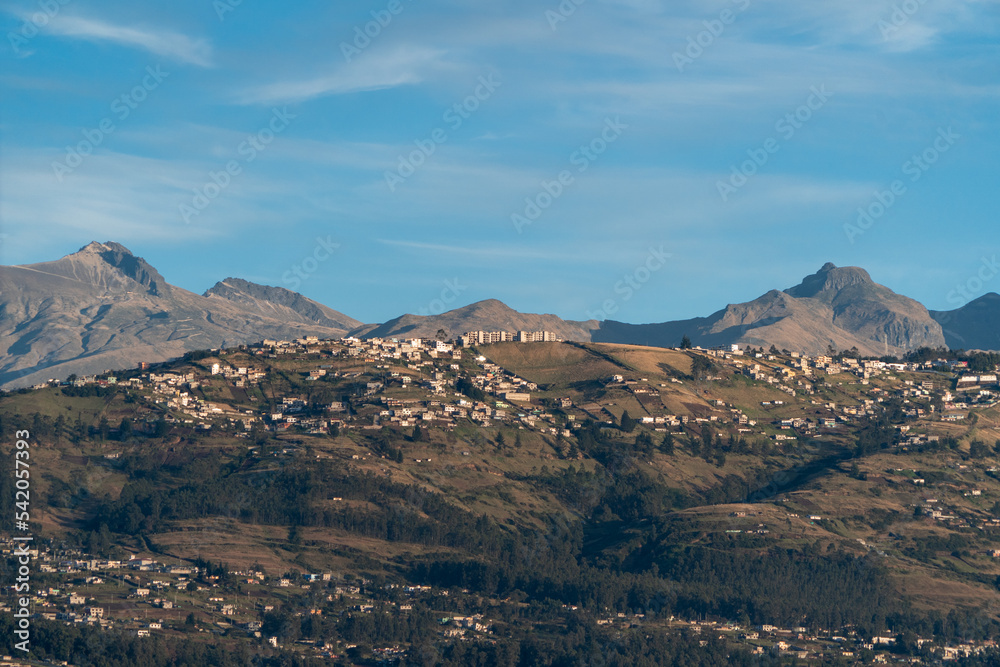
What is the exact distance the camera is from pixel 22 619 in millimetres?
169625

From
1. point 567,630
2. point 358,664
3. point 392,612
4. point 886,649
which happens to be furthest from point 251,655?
point 886,649

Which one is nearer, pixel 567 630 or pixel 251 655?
pixel 251 655

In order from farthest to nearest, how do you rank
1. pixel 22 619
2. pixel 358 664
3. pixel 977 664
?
pixel 977 664 < pixel 358 664 < pixel 22 619

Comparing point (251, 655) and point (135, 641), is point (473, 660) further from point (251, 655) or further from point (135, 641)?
point (135, 641)

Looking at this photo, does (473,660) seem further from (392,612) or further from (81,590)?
(81,590)

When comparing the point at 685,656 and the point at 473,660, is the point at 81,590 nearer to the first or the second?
the point at 473,660

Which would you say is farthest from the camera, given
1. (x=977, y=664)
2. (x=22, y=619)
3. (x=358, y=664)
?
(x=977, y=664)

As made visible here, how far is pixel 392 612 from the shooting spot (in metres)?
198

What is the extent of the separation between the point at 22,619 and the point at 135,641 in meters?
13.3

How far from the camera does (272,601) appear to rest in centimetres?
19750

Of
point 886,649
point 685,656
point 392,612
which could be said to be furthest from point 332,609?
point 886,649

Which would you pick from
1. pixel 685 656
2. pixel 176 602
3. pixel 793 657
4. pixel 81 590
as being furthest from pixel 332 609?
pixel 793 657

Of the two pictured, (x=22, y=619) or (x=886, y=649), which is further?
(x=886, y=649)

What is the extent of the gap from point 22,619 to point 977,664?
12027 cm
